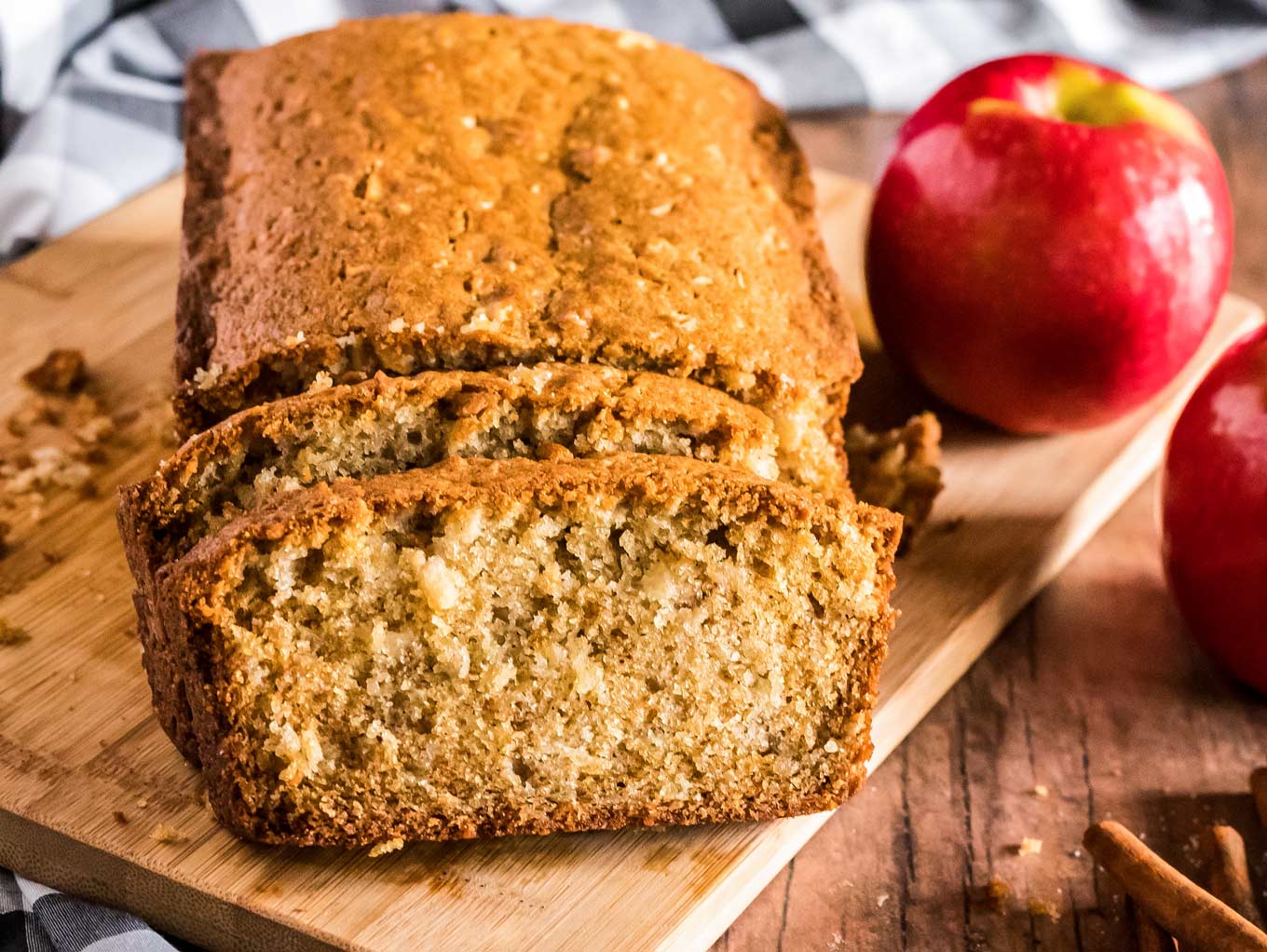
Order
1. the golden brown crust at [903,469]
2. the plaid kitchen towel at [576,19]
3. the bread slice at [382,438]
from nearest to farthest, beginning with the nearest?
the bread slice at [382,438] → the golden brown crust at [903,469] → the plaid kitchen towel at [576,19]

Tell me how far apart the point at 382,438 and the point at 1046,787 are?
1.28 meters

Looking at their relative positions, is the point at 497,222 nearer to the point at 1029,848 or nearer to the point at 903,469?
the point at 903,469

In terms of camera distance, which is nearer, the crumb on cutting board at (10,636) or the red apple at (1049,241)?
the crumb on cutting board at (10,636)

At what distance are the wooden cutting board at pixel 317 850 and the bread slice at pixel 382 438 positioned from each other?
20 centimetres

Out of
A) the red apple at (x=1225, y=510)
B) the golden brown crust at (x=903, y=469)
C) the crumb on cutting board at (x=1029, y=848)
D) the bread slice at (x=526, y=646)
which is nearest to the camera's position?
the bread slice at (x=526, y=646)

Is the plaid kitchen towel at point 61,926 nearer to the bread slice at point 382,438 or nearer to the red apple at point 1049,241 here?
the bread slice at point 382,438

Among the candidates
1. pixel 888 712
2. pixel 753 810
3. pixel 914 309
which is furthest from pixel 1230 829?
pixel 914 309

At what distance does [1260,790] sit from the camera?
107 inches

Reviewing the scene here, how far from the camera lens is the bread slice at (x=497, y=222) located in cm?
265

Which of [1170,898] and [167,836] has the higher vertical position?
[167,836]

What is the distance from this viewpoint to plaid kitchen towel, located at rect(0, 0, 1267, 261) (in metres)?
4.22

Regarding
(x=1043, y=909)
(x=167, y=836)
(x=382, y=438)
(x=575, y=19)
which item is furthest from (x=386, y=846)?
(x=575, y=19)

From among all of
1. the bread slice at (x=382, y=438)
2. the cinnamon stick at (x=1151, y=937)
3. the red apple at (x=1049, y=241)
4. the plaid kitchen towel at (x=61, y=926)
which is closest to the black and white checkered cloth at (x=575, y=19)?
the red apple at (x=1049, y=241)

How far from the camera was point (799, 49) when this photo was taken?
200 inches
